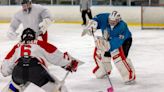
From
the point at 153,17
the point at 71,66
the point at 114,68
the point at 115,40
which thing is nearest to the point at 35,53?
the point at 71,66

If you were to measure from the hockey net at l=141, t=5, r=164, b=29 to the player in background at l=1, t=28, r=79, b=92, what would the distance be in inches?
364

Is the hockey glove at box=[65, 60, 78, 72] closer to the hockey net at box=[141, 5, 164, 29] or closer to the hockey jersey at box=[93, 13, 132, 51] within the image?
the hockey jersey at box=[93, 13, 132, 51]

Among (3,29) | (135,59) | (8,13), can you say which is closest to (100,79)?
(135,59)

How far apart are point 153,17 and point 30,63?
31.8ft

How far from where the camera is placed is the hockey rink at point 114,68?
4.95m

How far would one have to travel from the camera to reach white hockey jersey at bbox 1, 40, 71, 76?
11.3 ft

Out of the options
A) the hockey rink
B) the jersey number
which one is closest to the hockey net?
the hockey rink

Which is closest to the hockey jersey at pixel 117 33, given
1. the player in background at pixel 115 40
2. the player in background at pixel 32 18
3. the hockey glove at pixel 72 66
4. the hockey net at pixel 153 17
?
the player in background at pixel 115 40

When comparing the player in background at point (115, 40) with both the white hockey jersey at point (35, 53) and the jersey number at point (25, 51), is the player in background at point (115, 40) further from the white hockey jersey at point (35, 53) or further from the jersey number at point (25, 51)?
the jersey number at point (25, 51)

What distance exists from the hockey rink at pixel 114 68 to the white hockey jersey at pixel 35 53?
47.4 inches

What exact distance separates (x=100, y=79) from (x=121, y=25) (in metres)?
0.75

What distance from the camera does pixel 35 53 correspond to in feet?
11.3

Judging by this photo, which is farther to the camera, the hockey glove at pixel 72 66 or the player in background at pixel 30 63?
the hockey glove at pixel 72 66

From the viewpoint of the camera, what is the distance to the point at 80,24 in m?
13.6
